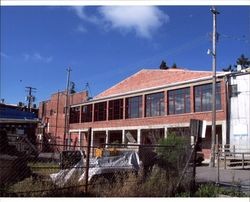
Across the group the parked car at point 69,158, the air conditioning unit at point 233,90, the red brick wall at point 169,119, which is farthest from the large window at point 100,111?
the parked car at point 69,158

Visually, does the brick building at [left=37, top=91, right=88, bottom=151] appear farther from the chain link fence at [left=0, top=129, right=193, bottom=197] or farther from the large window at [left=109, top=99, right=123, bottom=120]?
the chain link fence at [left=0, top=129, right=193, bottom=197]

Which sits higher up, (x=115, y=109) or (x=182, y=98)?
(x=182, y=98)

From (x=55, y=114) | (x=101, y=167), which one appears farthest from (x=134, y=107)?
(x=101, y=167)

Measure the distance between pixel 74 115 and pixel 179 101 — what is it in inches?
945

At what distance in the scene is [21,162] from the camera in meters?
11.8

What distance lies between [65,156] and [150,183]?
449 centimetres

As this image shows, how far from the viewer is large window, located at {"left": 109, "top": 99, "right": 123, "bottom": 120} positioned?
2083 inches

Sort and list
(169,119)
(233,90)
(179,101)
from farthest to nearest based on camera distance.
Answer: (169,119)
(179,101)
(233,90)

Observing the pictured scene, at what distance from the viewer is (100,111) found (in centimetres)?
5697

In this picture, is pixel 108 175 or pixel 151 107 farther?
pixel 151 107

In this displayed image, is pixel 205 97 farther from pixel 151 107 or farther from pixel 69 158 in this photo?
pixel 69 158

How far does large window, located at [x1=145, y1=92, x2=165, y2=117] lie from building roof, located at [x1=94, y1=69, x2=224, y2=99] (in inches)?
43.1

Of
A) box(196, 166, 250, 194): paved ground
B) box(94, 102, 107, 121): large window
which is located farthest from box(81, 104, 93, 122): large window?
box(196, 166, 250, 194): paved ground

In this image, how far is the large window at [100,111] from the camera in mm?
55931
